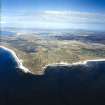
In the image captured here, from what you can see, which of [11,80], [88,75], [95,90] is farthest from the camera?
[88,75]

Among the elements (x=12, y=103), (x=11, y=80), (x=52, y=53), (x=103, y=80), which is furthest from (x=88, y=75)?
(x=52, y=53)

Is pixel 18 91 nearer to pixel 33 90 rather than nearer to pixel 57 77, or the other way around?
pixel 33 90

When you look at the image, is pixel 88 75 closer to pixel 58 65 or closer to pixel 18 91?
pixel 58 65

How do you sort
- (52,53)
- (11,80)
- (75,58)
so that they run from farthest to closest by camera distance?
(52,53) → (75,58) → (11,80)

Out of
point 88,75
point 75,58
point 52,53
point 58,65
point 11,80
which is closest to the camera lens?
point 11,80

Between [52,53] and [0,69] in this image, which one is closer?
[0,69]

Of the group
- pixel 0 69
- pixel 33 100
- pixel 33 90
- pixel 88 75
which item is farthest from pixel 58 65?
pixel 33 100
